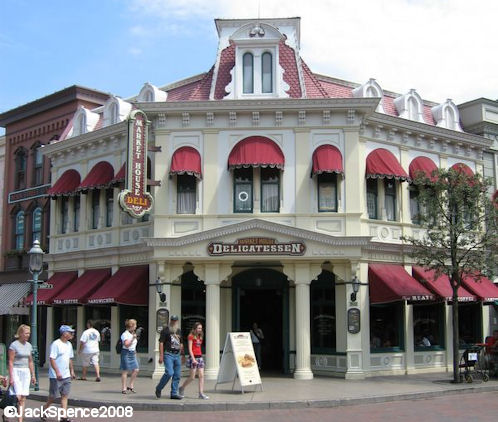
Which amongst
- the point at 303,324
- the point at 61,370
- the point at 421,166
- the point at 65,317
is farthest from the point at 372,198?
the point at 61,370

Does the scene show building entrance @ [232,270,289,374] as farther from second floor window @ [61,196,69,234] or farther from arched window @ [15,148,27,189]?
arched window @ [15,148,27,189]

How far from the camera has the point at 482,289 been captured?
2414 centimetres

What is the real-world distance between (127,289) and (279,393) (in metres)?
7.60

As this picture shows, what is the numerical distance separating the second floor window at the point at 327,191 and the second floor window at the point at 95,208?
28.9 ft

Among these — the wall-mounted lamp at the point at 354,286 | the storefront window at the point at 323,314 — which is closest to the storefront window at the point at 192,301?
the storefront window at the point at 323,314

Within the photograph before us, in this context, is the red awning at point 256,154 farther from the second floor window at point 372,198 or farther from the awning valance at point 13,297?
the awning valance at point 13,297

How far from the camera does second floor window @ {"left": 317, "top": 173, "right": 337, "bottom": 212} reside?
863 inches

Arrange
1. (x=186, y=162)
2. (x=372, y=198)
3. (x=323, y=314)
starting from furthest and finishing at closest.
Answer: (x=372, y=198) < (x=323, y=314) < (x=186, y=162)

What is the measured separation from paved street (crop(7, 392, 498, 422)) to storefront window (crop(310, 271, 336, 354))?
5.87 meters

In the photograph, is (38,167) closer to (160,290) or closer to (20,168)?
(20,168)

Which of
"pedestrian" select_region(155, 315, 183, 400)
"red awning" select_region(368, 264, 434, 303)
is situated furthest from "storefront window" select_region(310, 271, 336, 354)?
"pedestrian" select_region(155, 315, 183, 400)

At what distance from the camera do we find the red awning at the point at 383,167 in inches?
888

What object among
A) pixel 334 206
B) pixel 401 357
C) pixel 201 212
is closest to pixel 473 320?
pixel 401 357

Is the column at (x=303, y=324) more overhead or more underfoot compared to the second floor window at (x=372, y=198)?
more underfoot
